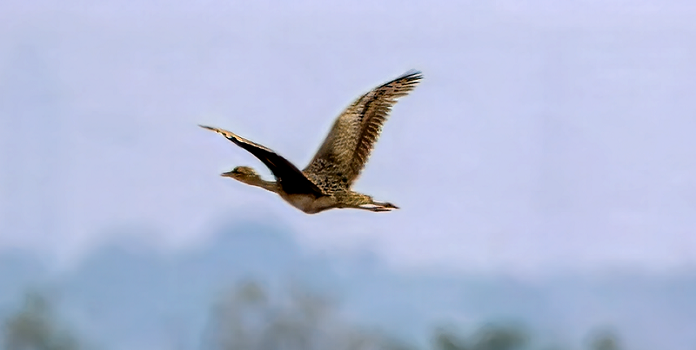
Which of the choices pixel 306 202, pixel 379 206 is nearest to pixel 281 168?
pixel 306 202

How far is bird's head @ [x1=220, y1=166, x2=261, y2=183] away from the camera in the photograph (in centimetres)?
286

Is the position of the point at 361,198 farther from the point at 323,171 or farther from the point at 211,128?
the point at 211,128

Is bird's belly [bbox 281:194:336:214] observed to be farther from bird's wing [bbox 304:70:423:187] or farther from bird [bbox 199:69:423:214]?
bird's wing [bbox 304:70:423:187]

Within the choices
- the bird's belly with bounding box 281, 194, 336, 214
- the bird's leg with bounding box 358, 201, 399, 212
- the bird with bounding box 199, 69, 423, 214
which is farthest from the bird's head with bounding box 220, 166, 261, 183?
the bird's leg with bounding box 358, 201, 399, 212

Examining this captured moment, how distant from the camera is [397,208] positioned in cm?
282

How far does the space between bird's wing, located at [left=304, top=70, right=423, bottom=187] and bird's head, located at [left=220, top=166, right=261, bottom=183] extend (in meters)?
0.17

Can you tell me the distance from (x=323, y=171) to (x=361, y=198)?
0.57 ft

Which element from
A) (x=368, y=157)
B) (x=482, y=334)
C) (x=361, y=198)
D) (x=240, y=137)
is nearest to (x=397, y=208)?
(x=361, y=198)

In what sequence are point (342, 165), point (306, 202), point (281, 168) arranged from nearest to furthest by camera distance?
point (281, 168) < point (306, 202) < point (342, 165)

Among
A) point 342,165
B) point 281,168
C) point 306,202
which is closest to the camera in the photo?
point 281,168

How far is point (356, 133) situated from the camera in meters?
3.09

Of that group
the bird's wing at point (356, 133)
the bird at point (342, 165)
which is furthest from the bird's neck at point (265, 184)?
the bird's wing at point (356, 133)

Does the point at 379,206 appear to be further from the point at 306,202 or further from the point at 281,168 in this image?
the point at 281,168

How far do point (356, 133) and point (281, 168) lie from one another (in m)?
0.48
